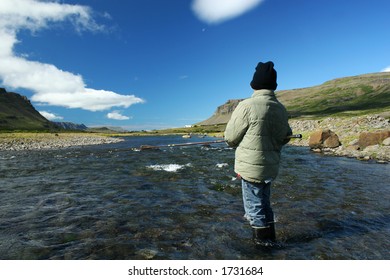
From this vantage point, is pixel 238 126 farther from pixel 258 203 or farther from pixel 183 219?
pixel 183 219

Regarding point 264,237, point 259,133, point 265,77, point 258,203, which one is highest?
point 265,77

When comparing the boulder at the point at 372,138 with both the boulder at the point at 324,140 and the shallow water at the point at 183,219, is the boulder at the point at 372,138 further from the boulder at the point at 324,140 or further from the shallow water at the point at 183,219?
the shallow water at the point at 183,219

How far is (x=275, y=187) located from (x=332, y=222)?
524 centimetres

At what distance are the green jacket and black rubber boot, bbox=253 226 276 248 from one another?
1.45 m


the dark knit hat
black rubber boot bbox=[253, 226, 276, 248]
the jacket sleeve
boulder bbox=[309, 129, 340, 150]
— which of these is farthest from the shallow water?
boulder bbox=[309, 129, 340, 150]

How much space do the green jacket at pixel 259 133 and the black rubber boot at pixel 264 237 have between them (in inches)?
57.2

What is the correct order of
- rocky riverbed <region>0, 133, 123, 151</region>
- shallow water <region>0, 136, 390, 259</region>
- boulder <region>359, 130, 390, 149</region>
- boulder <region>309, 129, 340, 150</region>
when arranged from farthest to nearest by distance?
rocky riverbed <region>0, 133, 123, 151</region>
boulder <region>309, 129, 340, 150</region>
boulder <region>359, 130, 390, 149</region>
shallow water <region>0, 136, 390, 259</region>

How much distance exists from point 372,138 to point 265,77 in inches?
1167

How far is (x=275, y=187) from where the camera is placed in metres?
14.1

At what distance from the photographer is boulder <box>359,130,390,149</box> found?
94.8 ft

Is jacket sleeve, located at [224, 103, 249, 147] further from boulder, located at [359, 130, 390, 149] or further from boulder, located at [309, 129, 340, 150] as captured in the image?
boulder, located at [309, 129, 340, 150]

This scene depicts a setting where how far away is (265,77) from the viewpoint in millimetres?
6590

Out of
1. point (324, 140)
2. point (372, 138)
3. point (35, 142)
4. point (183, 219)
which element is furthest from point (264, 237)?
point (35, 142)
